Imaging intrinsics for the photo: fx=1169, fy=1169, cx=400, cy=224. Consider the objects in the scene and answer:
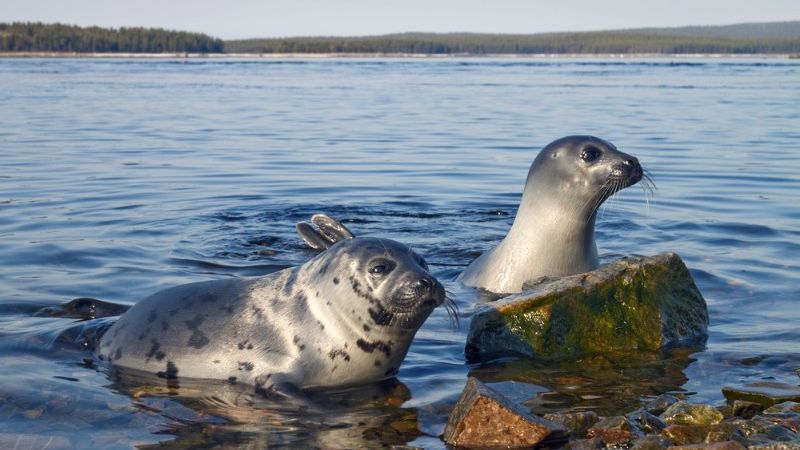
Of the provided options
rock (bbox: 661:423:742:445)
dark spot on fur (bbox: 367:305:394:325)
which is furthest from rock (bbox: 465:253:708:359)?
rock (bbox: 661:423:742:445)

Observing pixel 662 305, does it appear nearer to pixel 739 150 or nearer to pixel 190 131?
pixel 739 150

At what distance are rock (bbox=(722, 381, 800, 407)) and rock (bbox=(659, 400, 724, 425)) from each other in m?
0.34

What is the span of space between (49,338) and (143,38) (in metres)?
100

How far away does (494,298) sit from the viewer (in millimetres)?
7191

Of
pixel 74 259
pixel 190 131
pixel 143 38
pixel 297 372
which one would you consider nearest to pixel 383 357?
pixel 297 372

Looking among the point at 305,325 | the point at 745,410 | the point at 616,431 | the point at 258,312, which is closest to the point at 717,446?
the point at 616,431

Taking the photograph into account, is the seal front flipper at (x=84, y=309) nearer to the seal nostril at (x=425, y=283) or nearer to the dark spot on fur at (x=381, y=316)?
the dark spot on fur at (x=381, y=316)

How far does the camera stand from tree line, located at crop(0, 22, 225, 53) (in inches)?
3639

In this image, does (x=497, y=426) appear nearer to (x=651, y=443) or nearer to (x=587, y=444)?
(x=587, y=444)

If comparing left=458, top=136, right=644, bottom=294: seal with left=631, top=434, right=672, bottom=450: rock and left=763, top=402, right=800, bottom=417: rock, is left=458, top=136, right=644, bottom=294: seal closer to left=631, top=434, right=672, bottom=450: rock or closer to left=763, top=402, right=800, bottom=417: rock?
left=763, top=402, right=800, bottom=417: rock

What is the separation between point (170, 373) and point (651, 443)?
2262 mm

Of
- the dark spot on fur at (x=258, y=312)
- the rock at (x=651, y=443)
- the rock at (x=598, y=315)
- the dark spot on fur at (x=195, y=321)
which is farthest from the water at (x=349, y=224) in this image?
the rock at (x=651, y=443)

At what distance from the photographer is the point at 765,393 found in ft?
16.2

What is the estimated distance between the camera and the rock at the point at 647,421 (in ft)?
14.9
